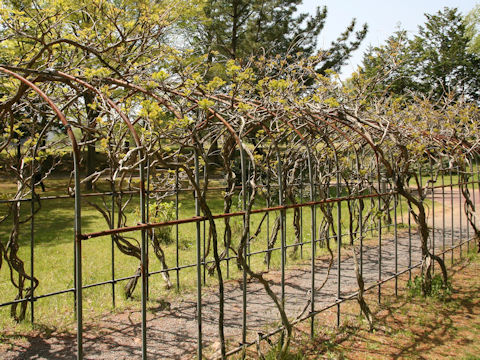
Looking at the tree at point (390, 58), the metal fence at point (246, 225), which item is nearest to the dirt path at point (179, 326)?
the metal fence at point (246, 225)

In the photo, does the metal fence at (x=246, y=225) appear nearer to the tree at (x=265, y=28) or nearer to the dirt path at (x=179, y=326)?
the dirt path at (x=179, y=326)

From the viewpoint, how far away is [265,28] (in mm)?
16641

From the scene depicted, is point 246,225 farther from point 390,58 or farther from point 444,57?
point 444,57

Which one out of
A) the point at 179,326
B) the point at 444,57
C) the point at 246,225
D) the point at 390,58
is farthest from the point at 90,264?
the point at 444,57

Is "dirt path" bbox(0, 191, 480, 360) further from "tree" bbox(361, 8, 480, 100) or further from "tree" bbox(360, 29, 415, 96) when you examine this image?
"tree" bbox(361, 8, 480, 100)

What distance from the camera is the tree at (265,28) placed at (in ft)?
52.6

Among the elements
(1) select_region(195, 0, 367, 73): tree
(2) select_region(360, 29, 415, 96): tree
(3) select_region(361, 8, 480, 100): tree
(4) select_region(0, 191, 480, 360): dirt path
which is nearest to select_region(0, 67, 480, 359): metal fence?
(4) select_region(0, 191, 480, 360): dirt path

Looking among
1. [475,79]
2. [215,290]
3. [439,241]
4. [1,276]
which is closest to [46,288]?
[1,276]

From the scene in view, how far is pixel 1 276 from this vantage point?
6.37m

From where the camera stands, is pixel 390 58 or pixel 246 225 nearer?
pixel 246 225

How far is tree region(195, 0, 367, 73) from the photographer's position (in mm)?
16031

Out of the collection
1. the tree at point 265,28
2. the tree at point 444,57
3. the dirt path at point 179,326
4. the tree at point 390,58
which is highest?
the tree at point 444,57

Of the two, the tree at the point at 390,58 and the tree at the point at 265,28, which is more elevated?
the tree at the point at 265,28

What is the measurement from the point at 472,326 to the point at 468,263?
9.23 feet
